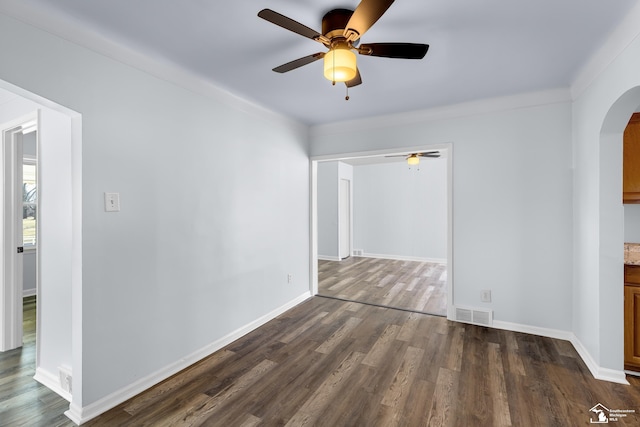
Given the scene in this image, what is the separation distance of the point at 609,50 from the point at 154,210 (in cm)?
358

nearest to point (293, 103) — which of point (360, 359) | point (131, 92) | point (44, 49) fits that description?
point (131, 92)

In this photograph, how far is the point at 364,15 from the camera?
1.46 metres

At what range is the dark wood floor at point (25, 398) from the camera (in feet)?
6.16

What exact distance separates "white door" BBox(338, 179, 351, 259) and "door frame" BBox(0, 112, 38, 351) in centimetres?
558

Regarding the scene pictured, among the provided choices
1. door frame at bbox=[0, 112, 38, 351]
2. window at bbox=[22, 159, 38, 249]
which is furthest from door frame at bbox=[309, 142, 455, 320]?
window at bbox=[22, 159, 38, 249]

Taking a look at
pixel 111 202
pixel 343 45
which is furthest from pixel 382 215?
pixel 111 202

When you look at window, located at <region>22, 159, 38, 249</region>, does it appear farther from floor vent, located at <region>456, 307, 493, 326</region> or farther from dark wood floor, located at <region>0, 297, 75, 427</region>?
floor vent, located at <region>456, 307, 493, 326</region>

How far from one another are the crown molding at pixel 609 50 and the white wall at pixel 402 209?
14.0 feet

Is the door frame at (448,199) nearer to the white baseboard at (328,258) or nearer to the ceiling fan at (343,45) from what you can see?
the ceiling fan at (343,45)

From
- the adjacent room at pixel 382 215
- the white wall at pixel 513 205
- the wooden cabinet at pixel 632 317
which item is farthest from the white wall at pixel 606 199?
the adjacent room at pixel 382 215

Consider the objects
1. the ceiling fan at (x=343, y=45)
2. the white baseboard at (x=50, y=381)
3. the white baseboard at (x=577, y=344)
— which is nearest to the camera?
the ceiling fan at (x=343, y=45)

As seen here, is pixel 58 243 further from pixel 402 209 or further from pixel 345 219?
pixel 402 209

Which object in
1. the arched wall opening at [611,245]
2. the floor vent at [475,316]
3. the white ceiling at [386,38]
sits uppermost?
the white ceiling at [386,38]

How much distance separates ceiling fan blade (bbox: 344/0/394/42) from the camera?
4.47 feet
